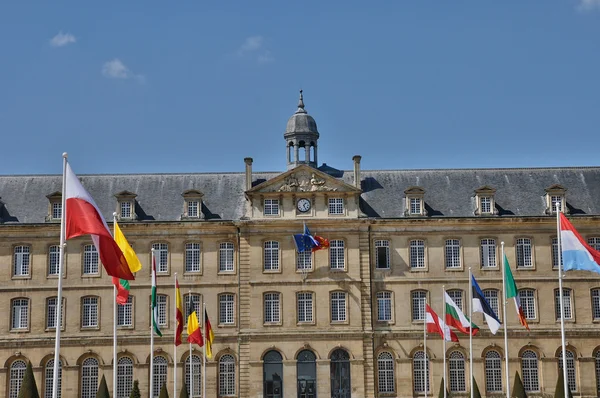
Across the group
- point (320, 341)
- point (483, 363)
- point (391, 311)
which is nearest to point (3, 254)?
point (320, 341)

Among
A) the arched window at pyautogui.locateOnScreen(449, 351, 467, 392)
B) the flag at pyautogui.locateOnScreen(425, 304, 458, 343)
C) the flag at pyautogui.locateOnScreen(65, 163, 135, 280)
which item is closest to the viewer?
the flag at pyautogui.locateOnScreen(65, 163, 135, 280)

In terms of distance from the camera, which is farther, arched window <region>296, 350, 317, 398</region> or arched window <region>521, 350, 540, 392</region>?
arched window <region>521, 350, 540, 392</region>

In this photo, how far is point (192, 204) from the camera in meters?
56.1

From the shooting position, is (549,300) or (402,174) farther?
(402,174)

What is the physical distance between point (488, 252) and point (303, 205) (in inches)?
442

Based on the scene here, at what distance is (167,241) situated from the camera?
5547cm

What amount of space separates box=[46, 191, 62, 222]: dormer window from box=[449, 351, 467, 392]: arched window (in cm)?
2443

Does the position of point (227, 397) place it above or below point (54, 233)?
below

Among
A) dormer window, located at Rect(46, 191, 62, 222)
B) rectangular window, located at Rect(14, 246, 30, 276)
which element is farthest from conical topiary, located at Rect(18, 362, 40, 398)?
dormer window, located at Rect(46, 191, 62, 222)

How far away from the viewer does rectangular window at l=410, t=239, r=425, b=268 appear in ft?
182

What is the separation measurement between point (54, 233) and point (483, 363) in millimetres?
25938

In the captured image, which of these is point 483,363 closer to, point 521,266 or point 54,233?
point 521,266

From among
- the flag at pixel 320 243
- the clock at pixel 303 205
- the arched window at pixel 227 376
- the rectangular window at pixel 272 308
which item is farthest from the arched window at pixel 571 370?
the arched window at pixel 227 376

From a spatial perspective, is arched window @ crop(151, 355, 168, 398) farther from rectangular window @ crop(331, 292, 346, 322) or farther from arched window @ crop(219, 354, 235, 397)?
rectangular window @ crop(331, 292, 346, 322)
